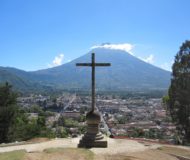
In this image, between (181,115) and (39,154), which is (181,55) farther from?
(39,154)

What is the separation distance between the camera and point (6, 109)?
2180 cm

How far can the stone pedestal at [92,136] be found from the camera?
38.4 ft

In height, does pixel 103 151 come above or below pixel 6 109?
below

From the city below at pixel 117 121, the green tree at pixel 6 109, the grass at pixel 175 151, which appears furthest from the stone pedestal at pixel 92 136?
the green tree at pixel 6 109

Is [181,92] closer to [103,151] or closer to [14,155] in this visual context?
[103,151]

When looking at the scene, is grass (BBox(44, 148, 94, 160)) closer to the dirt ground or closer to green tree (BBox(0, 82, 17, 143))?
A: the dirt ground

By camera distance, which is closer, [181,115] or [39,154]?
[39,154]

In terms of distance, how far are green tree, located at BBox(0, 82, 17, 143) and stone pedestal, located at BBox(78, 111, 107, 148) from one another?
36.5 ft

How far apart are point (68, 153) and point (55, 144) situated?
83.3 inches

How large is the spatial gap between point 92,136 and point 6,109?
37.2ft

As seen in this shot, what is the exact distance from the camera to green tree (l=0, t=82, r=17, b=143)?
71.8 feet

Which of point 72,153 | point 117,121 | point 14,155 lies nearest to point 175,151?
point 72,153

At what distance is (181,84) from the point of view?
759 inches

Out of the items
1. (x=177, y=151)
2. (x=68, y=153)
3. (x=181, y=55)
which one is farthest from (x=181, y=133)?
(x=68, y=153)
